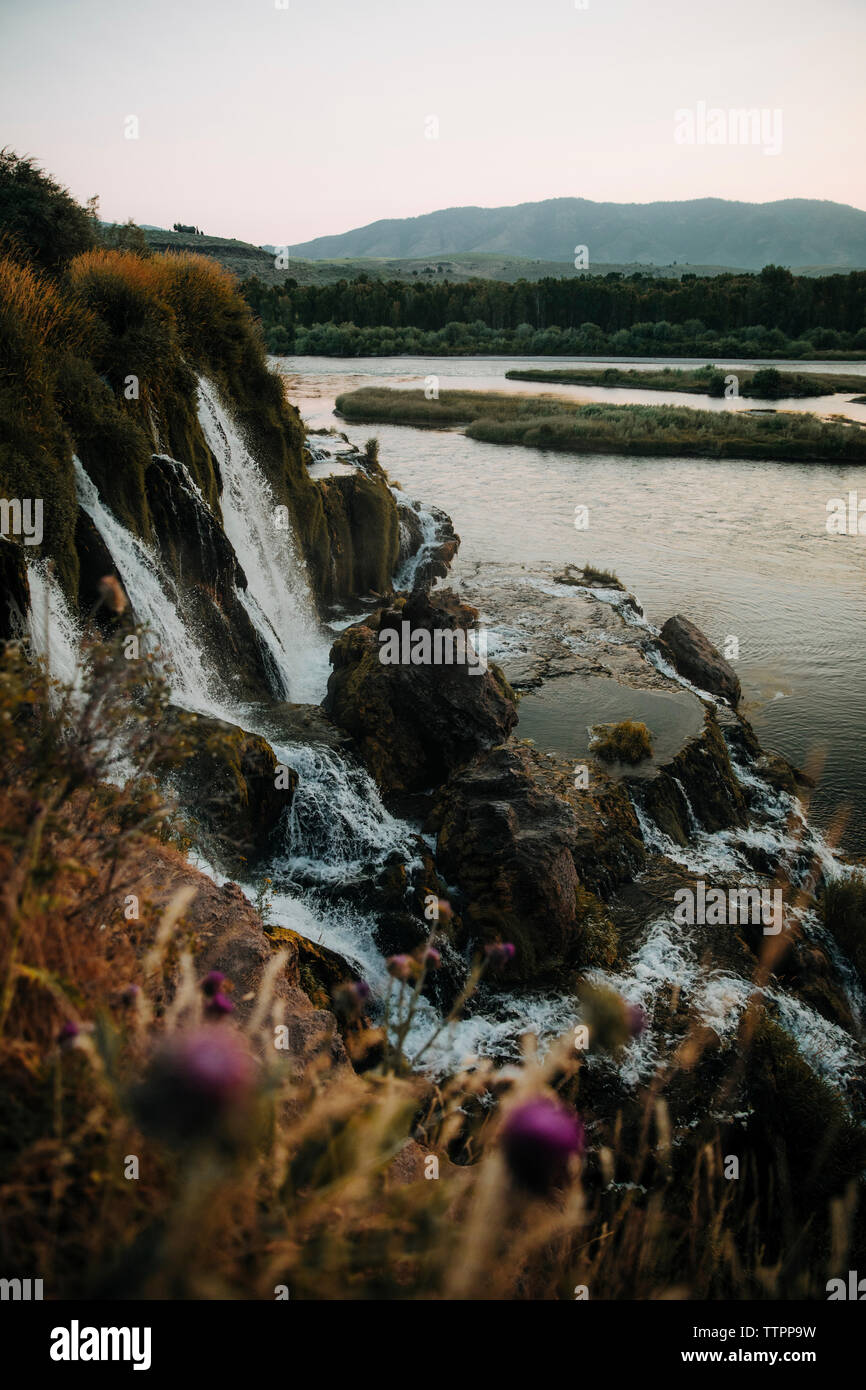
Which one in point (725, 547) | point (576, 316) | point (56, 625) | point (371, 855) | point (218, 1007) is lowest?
point (371, 855)

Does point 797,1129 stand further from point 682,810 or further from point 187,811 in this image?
point 187,811

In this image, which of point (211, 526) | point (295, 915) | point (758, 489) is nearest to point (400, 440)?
point (758, 489)

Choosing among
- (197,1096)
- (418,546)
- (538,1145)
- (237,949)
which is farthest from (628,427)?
(197,1096)

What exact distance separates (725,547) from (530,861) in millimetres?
21098

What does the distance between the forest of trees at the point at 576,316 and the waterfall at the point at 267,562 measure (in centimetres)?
7614

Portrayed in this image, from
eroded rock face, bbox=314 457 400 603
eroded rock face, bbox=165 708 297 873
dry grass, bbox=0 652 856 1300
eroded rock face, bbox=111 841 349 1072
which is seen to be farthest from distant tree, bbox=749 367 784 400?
dry grass, bbox=0 652 856 1300

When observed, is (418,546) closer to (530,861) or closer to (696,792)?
(696,792)

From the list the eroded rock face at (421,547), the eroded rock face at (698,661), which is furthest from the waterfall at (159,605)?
the eroded rock face at (421,547)

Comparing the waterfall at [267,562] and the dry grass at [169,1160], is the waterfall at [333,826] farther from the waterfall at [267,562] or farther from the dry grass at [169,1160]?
the dry grass at [169,1160]

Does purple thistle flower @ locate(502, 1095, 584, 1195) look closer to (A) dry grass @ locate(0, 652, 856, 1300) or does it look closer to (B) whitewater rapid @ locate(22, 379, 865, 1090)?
(A) dry grass @ locate(0, 652, 856, 1300)

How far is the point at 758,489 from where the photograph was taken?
34.8m

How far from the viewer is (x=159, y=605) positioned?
32.5 feet

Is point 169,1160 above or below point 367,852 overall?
above

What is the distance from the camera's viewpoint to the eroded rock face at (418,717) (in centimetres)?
1083
